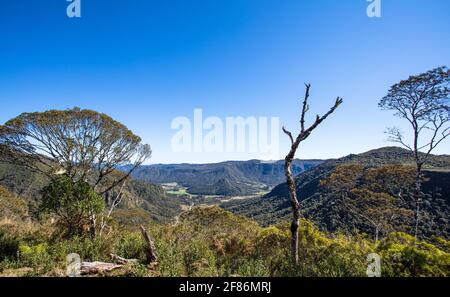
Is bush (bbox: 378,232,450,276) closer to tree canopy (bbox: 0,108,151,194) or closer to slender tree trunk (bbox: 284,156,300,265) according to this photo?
slender tree trunk (bbox: 284,156,300,265)

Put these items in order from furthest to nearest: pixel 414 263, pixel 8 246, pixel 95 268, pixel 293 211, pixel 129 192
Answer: pixel 129 192, pixel 8 246, pixel 293 211, pixel 414 263, pixel 95 268

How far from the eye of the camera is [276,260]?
7383 millimetres

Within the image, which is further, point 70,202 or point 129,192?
point 129,192

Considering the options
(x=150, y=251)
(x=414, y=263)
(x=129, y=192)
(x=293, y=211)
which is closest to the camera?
(x=414, y=263)

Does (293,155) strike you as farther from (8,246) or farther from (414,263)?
(8,246)

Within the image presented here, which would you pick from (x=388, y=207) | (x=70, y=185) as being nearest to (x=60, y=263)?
(x=70, y=185)

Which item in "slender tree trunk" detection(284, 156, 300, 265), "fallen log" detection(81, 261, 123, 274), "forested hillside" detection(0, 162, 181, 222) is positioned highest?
"slender tree trunk" detection(284, 156, 300, 265)

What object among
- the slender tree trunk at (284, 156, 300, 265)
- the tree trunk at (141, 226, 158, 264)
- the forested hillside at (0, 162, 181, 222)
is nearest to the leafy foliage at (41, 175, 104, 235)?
the tree trunk at (141, 226, 158, 264)

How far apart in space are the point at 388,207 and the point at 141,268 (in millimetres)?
16629

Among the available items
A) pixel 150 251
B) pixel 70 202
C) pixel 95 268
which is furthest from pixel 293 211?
pixel 70 202

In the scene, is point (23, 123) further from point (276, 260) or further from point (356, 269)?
point (356, 269)
